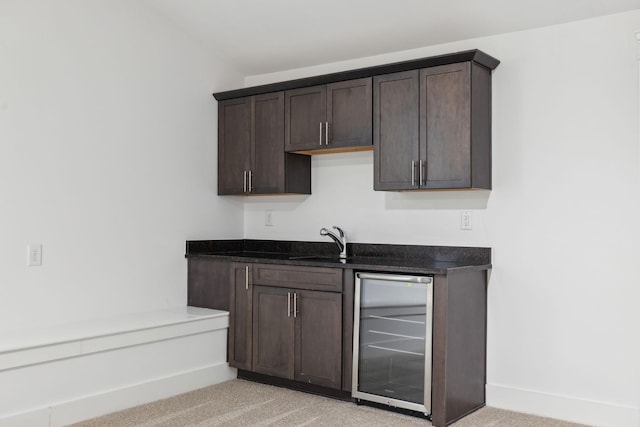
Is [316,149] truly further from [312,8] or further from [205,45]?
[205,45]

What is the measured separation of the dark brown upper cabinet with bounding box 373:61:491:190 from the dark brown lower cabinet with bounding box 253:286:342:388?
848 millimetres

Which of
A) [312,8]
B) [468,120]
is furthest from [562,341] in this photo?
[312,8]

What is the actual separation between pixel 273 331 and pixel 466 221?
1.45 meters

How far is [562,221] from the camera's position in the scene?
3674 millimetres

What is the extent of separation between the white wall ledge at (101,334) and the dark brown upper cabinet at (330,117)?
1362mm

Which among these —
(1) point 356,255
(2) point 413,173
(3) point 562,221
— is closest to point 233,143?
(1) point 356,255

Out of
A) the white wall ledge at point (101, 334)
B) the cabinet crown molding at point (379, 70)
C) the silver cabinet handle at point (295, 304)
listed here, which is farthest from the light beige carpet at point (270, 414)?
the cabinet crown molding at point (379, 70)

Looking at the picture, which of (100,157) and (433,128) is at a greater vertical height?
(433,128)

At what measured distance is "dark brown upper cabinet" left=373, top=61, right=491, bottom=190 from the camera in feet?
12.1

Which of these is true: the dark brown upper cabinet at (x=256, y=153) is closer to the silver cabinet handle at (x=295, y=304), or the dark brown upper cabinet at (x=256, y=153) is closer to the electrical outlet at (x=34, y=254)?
the silver cabinet handle at (x=295, y=304)

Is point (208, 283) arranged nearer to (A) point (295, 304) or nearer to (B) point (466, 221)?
(A) point (295, 304)

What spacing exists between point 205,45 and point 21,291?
2266 mm

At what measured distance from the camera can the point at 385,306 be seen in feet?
12.2

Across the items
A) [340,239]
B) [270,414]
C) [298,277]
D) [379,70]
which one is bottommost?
[270,414]
